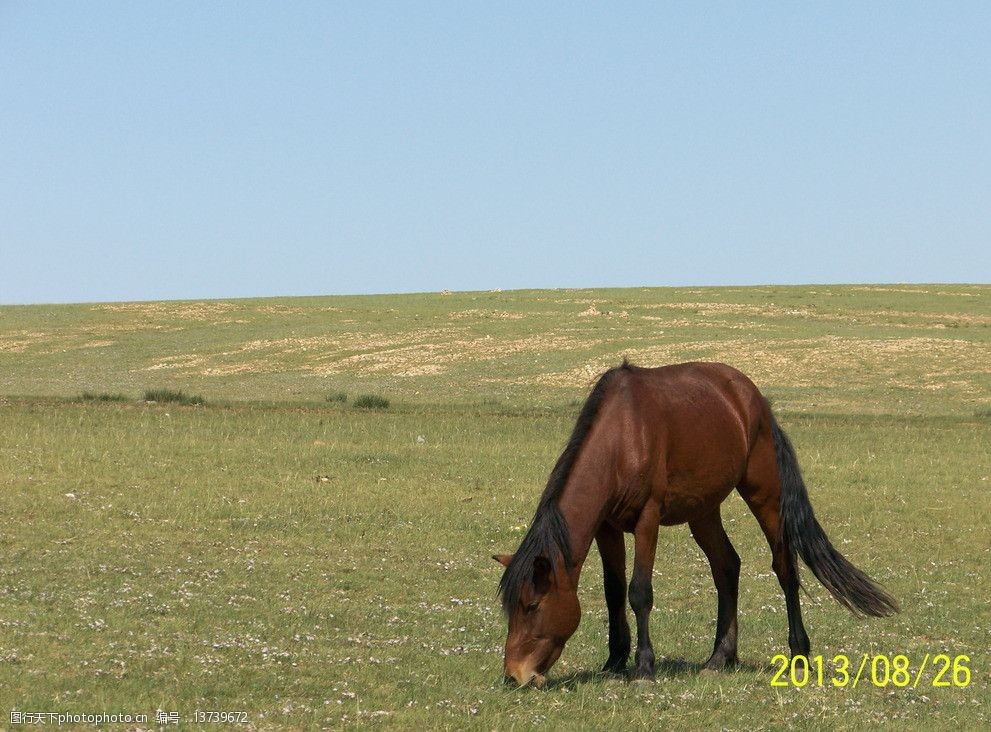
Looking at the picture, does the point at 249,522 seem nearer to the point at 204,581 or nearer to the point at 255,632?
the point at 204,581

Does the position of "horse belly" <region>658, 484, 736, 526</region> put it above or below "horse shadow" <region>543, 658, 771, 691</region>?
above

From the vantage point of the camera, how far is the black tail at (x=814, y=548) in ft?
36.3

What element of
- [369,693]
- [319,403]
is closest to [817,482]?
[369,693]

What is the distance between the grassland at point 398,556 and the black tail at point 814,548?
2.54 feet

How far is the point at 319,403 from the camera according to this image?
37250 millimetres

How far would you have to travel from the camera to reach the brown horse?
9.29 m

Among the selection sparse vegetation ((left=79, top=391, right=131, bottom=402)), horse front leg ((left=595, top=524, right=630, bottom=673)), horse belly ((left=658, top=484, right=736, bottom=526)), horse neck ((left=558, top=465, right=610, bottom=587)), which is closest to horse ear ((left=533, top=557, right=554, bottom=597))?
horse neck ((left=558, top=465, right=610, bottom=587))

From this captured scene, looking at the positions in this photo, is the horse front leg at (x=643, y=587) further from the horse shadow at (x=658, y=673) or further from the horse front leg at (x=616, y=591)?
the horse front leg at (x=616, y=591)

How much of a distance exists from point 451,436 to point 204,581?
14240mm

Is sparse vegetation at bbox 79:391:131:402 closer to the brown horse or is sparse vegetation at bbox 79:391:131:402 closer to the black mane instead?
the brown horse

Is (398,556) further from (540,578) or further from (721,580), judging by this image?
(540,578)

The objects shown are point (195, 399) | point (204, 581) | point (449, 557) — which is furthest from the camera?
point (195, 399)
